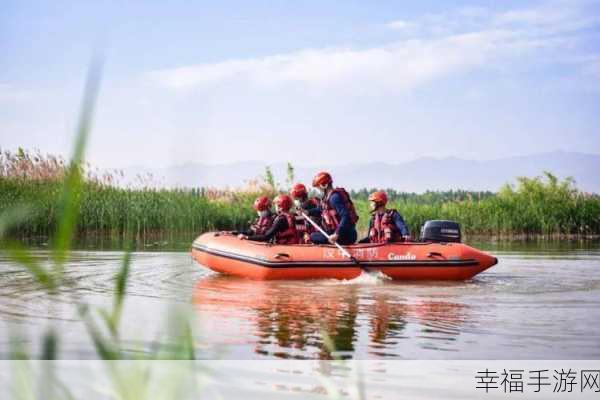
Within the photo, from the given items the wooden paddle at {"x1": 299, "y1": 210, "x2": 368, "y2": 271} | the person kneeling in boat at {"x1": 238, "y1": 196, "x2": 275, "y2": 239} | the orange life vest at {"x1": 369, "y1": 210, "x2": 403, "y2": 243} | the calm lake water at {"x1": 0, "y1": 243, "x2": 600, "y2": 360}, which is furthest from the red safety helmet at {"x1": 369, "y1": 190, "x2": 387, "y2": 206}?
the person kneeling in boat at {"x1": 238, "y1": 196, "x2": 275, "y2": 239}

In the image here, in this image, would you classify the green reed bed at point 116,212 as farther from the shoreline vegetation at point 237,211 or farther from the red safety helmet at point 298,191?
the red safety helmet at point 298,191

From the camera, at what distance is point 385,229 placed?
11086mm

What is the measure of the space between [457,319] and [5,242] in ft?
21.9

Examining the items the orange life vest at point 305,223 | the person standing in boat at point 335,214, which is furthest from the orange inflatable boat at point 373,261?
the orange life vest at point 305,223

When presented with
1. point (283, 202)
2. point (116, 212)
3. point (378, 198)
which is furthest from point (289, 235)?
point (116, 212)

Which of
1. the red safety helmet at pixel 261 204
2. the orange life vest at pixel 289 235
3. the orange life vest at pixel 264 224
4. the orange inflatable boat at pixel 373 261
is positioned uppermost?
the red safety helmet at pixel 261 204

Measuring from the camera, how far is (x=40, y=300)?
8.88 meters

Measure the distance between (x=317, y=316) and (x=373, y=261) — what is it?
10.4 feet

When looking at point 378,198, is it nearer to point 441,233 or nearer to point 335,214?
point 335,214

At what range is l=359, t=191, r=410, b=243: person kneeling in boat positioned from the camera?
11.1m

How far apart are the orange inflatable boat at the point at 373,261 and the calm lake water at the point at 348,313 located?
172 millimetres

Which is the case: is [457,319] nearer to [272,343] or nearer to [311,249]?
[272,343]

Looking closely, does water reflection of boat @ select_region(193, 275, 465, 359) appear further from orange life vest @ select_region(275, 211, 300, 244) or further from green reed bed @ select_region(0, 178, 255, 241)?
green reed bed @ select_region(0, 178, 255, 241)

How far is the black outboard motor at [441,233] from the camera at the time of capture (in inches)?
461
